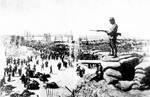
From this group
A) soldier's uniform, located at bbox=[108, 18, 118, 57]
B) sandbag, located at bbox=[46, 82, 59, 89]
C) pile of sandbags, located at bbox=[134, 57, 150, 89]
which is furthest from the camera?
sandbag, located at bbox=[46, 82, 59, 89]

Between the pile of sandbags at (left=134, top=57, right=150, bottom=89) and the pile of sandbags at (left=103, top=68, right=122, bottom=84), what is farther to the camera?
the pile of sandbags at (left=103, top=68, right=122, bottom=84)

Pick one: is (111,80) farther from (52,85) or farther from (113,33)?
(52,85)

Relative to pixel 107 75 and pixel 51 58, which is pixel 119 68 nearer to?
pixel 107 75

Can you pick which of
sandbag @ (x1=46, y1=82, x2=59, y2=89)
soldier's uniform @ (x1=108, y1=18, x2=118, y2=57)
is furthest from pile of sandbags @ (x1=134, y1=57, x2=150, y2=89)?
sandbag @ (x1=46, y1=82, x2=59, y2=89)

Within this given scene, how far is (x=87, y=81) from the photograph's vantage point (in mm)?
12328

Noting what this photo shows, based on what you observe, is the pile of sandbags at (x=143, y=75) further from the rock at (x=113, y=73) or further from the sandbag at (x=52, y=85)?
the sandbag at (x=52, y=85)

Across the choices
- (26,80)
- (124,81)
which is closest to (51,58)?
(26,80)

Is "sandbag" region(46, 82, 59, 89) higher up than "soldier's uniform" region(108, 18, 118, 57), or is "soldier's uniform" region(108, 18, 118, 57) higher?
"soldier's uniform" region(108, 18, 118, 57)

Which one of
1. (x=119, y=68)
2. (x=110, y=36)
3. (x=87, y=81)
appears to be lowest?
(x=87, y=81)

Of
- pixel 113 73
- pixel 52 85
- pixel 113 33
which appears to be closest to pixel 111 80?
pixel 113 73

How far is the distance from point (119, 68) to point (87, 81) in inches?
→ 99.0

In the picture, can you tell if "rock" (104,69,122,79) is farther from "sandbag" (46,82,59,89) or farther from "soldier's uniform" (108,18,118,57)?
"sandbag" (46,82,59,89)

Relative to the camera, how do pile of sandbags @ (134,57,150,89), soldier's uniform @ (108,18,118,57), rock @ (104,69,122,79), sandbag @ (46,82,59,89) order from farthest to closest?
sandbag @ (46,82,59,89) < soldier's uniform @ (108,18,118,57) < rock @ (104,69,122,79) < pile of sandbags @ (134,57,150,89)

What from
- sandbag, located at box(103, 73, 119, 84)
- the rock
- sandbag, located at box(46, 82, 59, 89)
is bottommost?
sandbag, located at box(46, 82, 59, 89)
